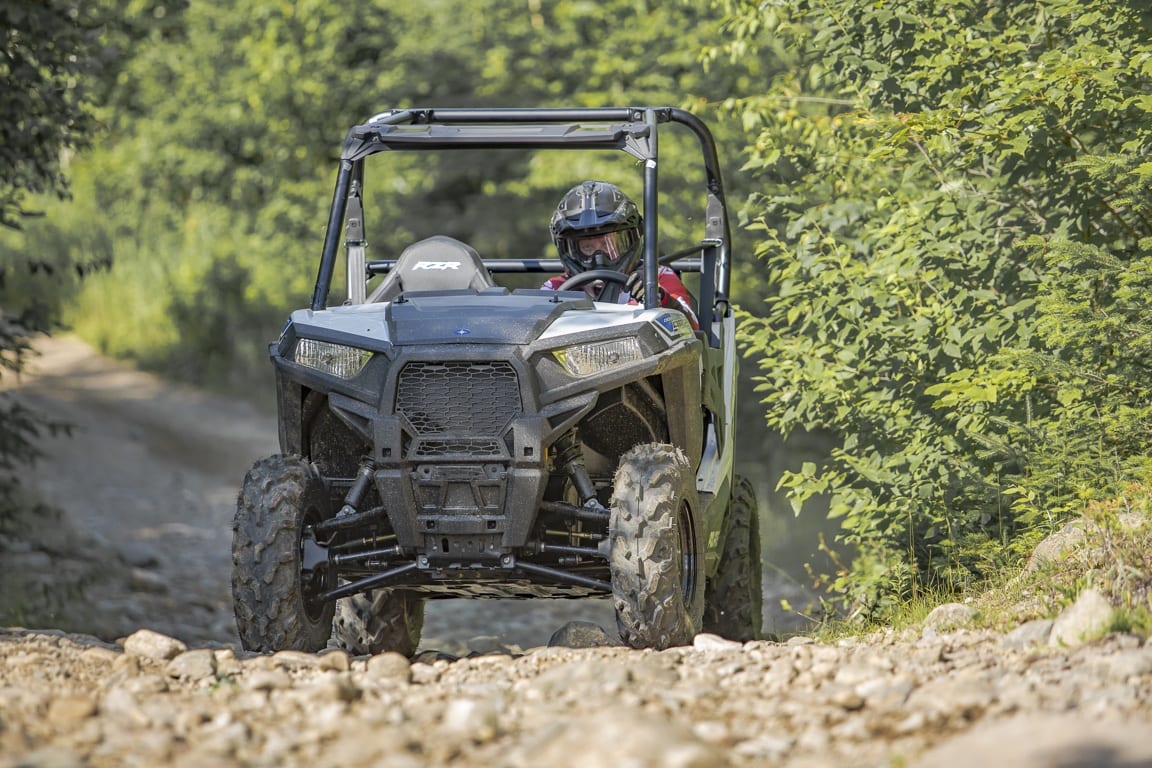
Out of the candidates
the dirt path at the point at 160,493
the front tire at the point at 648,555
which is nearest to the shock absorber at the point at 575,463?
the front tire at the point at 648,555

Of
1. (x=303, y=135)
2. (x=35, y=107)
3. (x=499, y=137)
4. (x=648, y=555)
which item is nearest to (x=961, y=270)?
(x=499, y=137)

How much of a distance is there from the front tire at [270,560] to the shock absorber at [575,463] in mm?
1036

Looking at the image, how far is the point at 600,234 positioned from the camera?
821cm

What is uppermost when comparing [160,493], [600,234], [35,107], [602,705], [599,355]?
[35,107]

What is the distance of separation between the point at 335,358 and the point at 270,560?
85 cm

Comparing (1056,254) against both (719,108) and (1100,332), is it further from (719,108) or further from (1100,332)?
(719,108)

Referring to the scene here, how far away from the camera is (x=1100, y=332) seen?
7.82 meters

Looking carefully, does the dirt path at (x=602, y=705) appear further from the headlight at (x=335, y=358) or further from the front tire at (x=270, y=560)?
the headlight at (x=335, y=358)

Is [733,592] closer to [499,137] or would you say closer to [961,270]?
[961,270]

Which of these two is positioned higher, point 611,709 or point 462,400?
point 462,400

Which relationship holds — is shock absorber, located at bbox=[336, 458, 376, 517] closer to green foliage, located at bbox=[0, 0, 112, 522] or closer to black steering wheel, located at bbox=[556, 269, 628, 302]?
black steering wheel, located at bbox=[556, 269, 628, 302]

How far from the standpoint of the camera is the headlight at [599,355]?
21.7ft

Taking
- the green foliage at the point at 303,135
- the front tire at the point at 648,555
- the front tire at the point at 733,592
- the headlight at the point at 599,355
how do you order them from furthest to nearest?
the green foliage at the point at 303,135, the front tire at the point at 733,592, the headlight at the point at 599,355, the front tire at the point at 648,555

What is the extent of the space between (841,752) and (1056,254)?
4214 millimetres
